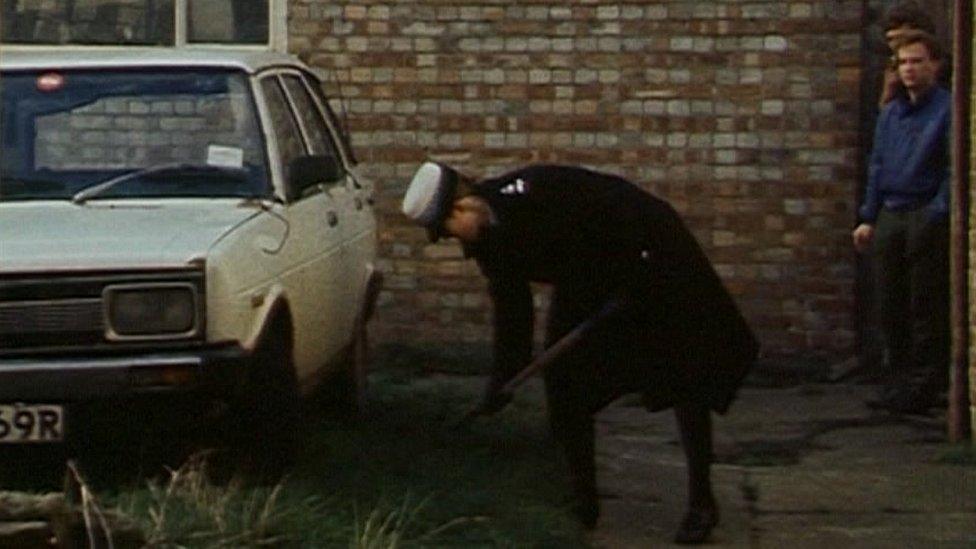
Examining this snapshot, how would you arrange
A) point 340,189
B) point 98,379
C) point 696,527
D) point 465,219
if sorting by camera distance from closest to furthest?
point 465,219 < point 98,379 < point 696,527 < point 340,189

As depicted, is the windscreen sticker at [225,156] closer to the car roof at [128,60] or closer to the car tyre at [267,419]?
the car roof at [128,60]

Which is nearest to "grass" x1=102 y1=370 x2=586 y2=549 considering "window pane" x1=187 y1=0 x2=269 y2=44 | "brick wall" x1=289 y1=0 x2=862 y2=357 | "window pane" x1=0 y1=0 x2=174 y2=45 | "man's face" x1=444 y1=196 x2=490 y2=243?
"man's face" x1=444 y1=196 x2=490 y2=243

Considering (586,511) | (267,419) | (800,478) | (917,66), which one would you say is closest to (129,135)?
(267,419)

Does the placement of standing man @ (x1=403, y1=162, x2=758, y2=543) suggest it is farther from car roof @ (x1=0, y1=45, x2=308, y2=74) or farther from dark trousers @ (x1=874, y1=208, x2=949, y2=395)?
dark trousers @ (x1=874, y1=208, x2=949, y2=395)

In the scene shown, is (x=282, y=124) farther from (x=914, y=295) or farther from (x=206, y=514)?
(x=914, y=295)

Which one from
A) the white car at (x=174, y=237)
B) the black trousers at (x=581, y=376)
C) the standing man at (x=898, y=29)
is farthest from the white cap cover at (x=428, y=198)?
the standing man at (x=898, y=29)

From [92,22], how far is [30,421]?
20.2ft

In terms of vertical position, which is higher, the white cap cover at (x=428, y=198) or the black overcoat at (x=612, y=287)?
the white cap cover at (x=428, y=198)

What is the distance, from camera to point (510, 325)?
965 cm

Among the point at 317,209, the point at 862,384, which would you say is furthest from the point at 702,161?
the point at 317,209

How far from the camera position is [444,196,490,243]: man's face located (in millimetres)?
9266

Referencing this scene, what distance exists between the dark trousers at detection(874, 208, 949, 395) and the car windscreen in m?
3.47

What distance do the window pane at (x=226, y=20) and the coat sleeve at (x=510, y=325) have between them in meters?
5.90

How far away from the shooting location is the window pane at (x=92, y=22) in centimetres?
1530
